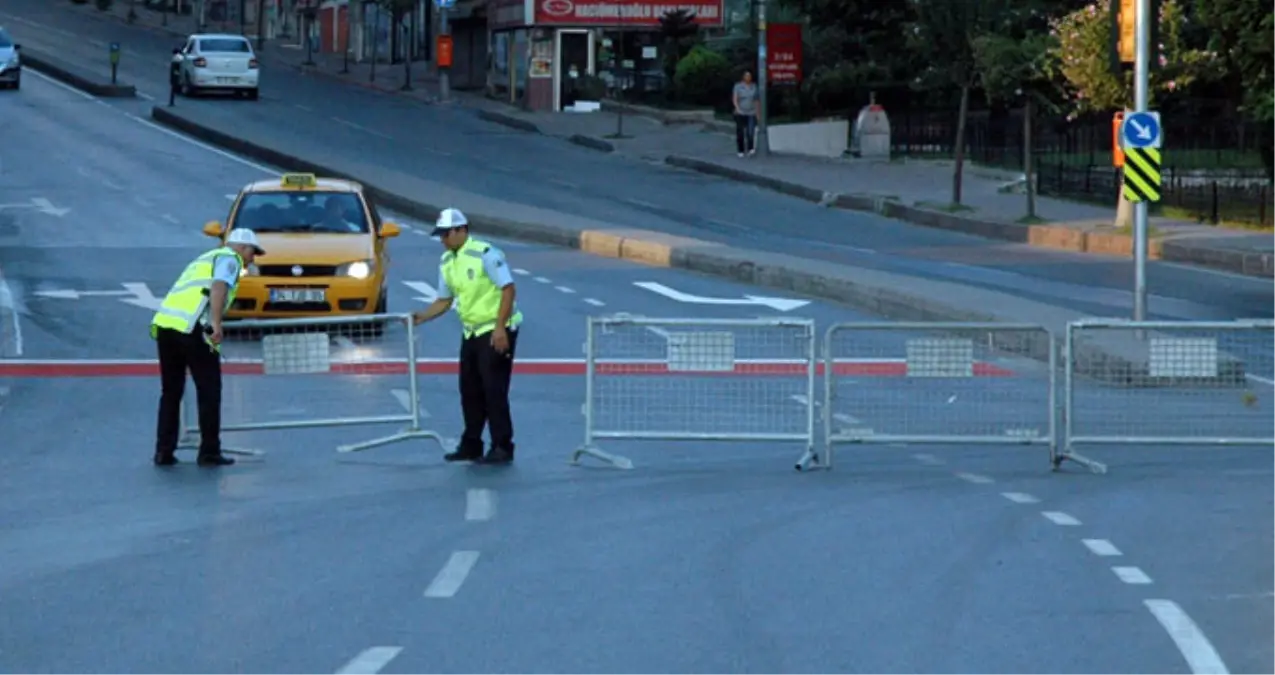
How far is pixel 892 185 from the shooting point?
153 feet

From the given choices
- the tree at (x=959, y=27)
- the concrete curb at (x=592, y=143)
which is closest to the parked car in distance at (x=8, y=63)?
the concrete curb at (x=592, y=143)

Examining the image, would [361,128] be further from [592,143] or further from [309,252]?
[309,252]

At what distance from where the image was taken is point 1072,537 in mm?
12703

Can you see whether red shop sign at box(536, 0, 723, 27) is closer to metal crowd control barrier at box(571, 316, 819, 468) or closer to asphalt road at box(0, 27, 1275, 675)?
asphalt road at box(0, 27, 1275, 675)

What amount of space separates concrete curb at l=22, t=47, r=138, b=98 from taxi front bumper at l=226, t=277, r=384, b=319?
43.2 metres

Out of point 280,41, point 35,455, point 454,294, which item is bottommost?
point 35,455

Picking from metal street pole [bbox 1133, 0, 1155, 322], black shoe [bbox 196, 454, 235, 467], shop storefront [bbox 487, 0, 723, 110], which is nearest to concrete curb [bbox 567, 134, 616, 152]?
shop storefront [bbox 487, 0, 723, 110]

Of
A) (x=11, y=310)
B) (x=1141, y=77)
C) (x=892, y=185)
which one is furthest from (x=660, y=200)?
(x=1141, y=77)

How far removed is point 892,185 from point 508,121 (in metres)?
17.6

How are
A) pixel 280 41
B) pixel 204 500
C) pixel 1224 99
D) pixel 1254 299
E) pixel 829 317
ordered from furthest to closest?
pixel 280 41
pixel 1224 99
pixel 1254 299
pixel 829 317
pixel 204 500

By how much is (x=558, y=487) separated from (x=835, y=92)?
49.4m

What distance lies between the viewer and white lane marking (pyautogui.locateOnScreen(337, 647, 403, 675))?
9.02 m

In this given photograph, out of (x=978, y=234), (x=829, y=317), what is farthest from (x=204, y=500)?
(x=978, y=234)

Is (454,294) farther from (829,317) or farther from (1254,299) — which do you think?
(1254,299)
